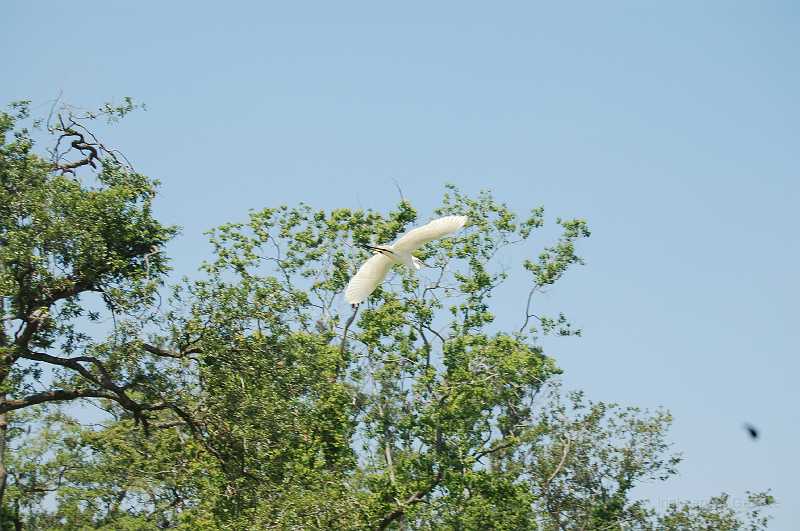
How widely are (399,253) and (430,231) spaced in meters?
0.56

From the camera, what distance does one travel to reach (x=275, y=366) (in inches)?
677

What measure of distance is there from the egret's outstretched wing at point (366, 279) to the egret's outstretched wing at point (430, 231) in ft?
2.41

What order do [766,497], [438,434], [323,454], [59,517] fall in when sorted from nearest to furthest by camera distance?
[323,454]
[438,434]
[59,517]
[766,497]

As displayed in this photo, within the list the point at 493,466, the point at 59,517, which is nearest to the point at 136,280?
the point at 493,466

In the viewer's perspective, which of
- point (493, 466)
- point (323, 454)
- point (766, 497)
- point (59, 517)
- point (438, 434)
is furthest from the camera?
point (766, 497)

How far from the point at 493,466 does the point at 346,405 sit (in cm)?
578

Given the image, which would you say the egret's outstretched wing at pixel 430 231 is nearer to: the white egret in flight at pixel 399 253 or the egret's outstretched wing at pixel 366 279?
the white egret in flight at pixel 399 253

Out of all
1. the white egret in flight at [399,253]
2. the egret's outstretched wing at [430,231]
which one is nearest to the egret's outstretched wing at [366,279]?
the white egret in flight at [399,253]

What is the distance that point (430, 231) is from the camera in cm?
1875

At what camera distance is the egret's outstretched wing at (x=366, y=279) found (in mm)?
19781

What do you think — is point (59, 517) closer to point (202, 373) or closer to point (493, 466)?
point (493, 466)

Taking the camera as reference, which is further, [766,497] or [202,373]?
[766,497]

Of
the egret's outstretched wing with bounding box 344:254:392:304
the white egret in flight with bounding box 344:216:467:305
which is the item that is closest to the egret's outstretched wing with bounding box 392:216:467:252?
the white egret in flight with bounding box 344:216:467:305

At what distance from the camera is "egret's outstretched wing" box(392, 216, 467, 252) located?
18500 mm
